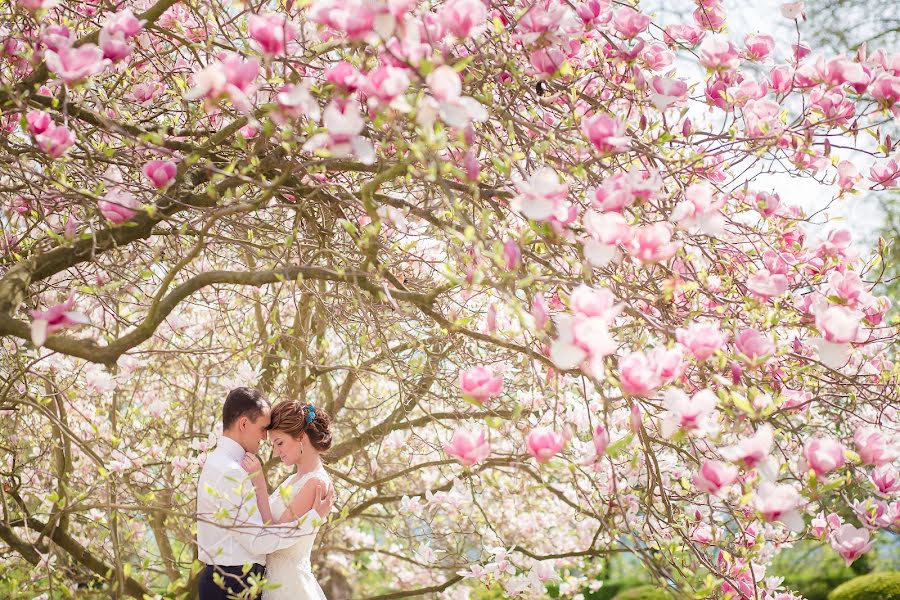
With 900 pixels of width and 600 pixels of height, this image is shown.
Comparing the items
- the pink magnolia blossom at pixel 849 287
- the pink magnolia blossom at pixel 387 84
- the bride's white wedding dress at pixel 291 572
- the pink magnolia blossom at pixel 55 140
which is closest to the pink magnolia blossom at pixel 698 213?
the pink magnolia blossom at pixel 849 287

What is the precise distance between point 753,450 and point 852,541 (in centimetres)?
64

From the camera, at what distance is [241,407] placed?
3125mm

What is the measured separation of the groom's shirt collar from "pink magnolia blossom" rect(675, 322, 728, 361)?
200 cm

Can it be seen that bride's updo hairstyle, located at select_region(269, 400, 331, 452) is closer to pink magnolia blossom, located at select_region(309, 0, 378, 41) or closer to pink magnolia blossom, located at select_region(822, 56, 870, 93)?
pink magnolia blossom, located at select_region(309, 0, 378, 41)

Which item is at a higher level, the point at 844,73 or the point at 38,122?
the point at 38,122

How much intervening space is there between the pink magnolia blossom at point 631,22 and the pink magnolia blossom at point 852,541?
4.27ft

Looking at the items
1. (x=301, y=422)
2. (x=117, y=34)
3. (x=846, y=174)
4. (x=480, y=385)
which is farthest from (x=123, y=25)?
(x=846, y=174)

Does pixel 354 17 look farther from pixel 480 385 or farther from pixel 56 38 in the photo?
pixel 56 38

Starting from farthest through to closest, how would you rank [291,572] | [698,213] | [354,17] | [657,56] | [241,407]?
[291,572]
[241,407]
[657,56]
[698,213]
[354,17]

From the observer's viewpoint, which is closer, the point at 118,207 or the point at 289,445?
the point at 118,207

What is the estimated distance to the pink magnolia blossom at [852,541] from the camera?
73.9 inches

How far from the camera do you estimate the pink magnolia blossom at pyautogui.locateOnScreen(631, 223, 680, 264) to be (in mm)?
1568

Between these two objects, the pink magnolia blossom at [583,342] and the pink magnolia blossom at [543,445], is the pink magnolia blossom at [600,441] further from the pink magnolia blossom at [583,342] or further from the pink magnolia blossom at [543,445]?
the pink magnolia blossom at [583,342]

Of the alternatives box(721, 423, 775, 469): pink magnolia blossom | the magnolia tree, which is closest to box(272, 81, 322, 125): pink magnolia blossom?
the magnolia tree
